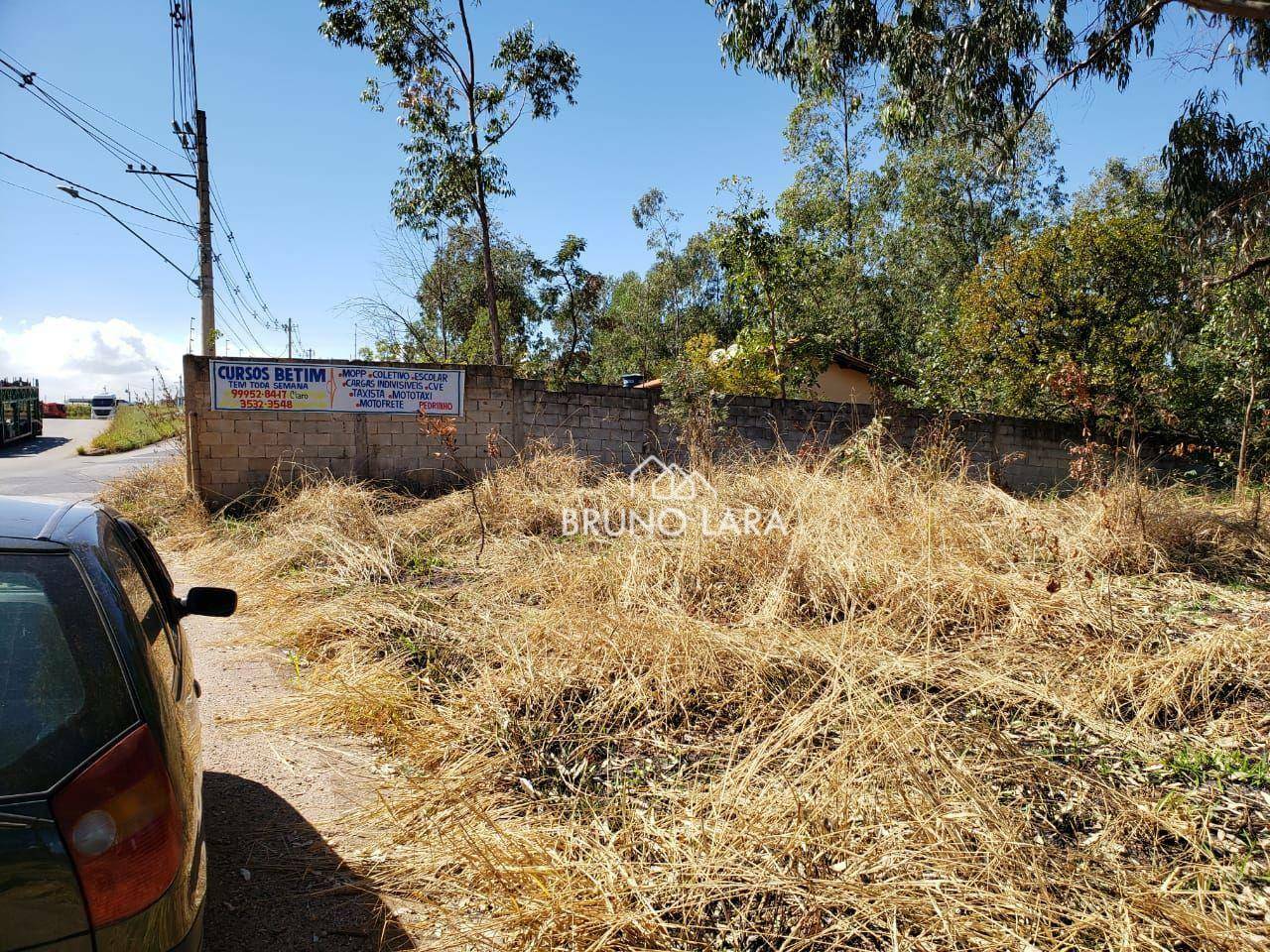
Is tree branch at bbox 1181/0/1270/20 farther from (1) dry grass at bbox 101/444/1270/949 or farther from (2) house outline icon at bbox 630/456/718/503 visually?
(2) house outline icon at bbox 630/456/718/503

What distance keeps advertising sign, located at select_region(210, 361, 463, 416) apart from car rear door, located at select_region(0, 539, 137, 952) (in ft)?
22.9

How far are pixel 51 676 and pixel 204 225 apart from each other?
15530 mm

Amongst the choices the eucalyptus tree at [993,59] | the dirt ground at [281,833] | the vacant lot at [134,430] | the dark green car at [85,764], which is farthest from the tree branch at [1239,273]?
the vacant lot at [134,430]

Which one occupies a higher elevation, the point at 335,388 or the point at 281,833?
the point at 335,388

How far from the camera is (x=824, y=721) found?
3.03 m

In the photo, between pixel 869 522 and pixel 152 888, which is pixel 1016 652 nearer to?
pixel 869 522

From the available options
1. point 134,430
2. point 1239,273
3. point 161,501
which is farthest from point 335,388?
point 134,430

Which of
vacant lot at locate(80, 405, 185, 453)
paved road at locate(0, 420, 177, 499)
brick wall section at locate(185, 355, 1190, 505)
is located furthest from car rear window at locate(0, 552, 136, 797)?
vacant lot at locate(80, 405, 185, 453)

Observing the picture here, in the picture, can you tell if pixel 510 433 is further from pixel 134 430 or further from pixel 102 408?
pixel 102 408

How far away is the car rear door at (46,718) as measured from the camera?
3.71 ft

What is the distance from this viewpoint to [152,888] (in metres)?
1.31

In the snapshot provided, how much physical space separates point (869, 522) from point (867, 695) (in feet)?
8.08

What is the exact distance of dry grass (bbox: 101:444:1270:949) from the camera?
212 cm

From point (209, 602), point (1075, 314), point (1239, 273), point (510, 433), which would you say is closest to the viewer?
point (209, 602)
